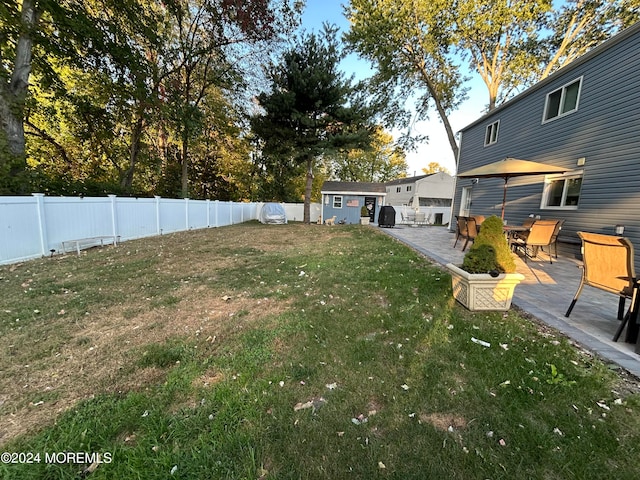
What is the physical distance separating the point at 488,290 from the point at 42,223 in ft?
26.9

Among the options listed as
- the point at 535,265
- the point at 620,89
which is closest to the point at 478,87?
the point at 620,89

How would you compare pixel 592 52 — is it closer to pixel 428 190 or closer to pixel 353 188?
pixel 353 188

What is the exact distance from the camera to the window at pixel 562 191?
6.33m

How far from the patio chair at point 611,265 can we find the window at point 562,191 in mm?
4775

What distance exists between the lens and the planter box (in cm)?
298

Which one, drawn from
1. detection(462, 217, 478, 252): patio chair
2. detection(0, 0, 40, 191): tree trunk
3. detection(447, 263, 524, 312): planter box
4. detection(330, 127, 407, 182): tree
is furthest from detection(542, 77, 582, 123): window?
detection(330, 127, 407, 182): tree

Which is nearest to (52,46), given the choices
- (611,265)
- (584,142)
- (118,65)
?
(118,65)

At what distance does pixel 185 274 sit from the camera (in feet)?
15.3

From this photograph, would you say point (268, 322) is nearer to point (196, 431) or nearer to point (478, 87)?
point (196, 431)

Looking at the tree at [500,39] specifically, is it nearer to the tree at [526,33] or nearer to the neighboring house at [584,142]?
the tree at [526,33]

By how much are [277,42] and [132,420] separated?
16.1 meters

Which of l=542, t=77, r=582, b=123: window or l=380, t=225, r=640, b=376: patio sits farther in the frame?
l=542, t=77, r=582, b=123: window

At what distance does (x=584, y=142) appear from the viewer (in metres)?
6.10

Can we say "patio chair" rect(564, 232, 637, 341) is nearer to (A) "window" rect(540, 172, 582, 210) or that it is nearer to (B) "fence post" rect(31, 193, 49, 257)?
(A) "window" rect(540, 172, 582, 210)
